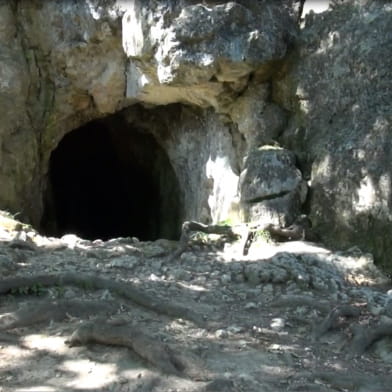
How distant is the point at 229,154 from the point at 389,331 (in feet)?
17.0

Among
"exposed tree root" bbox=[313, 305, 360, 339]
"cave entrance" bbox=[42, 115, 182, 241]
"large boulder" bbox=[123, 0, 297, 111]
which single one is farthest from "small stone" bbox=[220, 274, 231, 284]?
"cave entrance" bbox=[42, 115, 182, 241]

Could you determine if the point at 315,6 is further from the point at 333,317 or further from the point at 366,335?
the point at 366,335

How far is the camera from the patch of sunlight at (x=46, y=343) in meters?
3.64

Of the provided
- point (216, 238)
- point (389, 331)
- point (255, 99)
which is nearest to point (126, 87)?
point (255, 99)

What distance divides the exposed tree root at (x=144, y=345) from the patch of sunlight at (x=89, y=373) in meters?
0.17

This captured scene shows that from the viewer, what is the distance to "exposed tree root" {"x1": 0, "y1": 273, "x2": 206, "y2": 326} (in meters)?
4.34

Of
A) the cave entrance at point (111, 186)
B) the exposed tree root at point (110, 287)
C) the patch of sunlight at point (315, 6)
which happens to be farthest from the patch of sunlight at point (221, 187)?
the exposed tree root at point (110, 287)

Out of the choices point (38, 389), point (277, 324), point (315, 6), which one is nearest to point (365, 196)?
point (277, 324)

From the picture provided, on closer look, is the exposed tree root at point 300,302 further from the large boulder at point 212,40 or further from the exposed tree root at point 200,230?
the large boulder at point 212,40

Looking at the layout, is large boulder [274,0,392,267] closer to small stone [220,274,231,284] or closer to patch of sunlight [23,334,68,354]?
small stone [220,274,231,284]

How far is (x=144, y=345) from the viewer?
345cm

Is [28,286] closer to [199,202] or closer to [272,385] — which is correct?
[272,385]

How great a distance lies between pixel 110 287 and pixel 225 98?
14.9 feet

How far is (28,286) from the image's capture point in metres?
4.53
